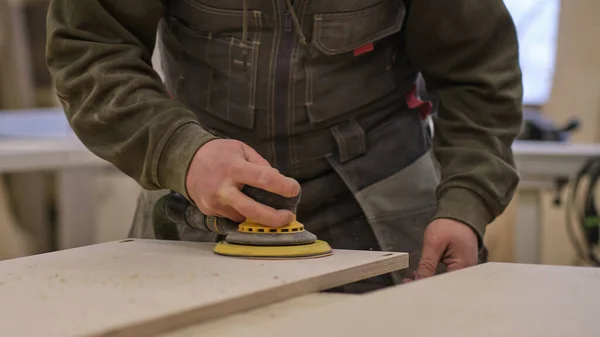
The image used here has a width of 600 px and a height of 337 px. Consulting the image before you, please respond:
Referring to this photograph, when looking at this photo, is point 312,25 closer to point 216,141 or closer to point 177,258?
point 216,141

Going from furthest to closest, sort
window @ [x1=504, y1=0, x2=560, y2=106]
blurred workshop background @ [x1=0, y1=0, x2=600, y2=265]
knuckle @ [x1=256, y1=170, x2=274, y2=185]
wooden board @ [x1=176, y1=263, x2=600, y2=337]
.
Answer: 1. window @ [x1=504, y1=0, x2=560, y2=106]
2. blurred workshop background @ [x1=0, y1=0, x2=600, y2=265]
3. knuckle @ [x1=256, y1=170, x2=274, y2=185]
4. wooden board @ [x1=176, y1=263, x2=600, y2=337]

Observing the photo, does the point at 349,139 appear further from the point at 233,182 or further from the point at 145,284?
the point at 145,284

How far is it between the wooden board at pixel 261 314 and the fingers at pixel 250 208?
0.57 ft

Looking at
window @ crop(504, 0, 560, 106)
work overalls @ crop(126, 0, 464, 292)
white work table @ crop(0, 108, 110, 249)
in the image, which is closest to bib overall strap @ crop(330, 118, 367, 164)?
work overalls @ crop(126, 0, 464, 292)

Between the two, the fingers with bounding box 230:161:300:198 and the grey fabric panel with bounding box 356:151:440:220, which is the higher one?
the fingers with bounding box 230:161:300:198

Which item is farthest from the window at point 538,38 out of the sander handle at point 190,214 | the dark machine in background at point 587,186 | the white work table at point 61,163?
the sander handle at point 190,214

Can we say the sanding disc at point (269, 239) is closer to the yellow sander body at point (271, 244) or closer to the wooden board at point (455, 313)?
the yellow sander body at point (271, 244)

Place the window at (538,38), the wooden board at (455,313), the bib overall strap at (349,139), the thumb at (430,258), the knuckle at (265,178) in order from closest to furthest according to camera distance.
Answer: the wooden board at (455,313), the knuckle at (265,178), the thumb at (430,258), the bib overall strap at (349,139), the window at (538,38)

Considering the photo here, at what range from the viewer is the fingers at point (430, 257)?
50.0 inches

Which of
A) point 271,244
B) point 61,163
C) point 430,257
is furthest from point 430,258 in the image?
point 61,163

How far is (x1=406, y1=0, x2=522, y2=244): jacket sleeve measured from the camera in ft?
4.39

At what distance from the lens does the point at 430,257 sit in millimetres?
1271

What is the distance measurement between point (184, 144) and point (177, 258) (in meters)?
0.16

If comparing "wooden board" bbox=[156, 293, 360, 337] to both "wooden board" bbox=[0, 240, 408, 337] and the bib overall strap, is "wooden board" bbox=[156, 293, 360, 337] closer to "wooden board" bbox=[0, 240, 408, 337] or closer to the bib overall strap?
"wooden board" bbox=[0, 240, 408, 337]
